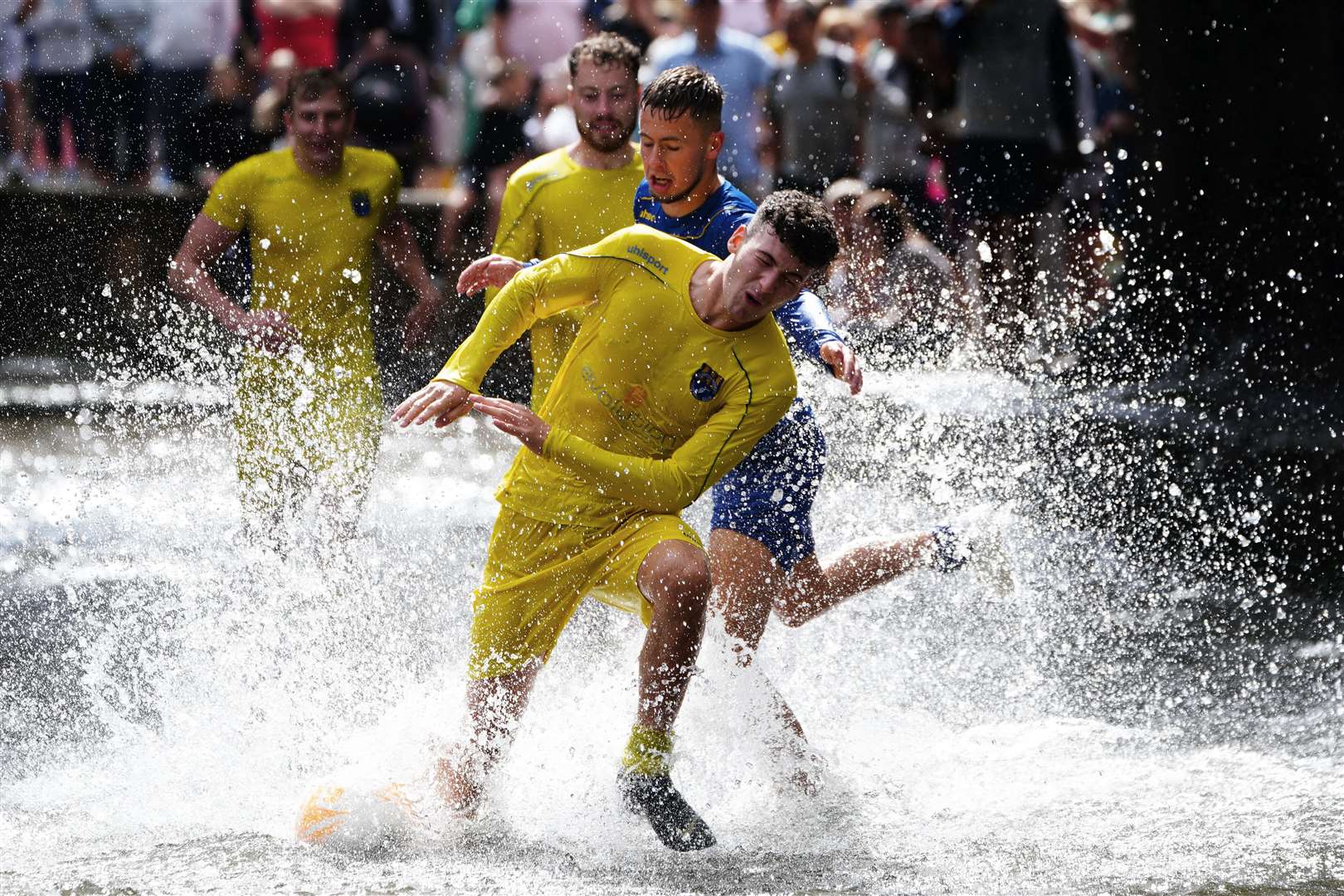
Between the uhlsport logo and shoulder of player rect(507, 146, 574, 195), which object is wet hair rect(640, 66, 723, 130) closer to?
the uhlsport logo

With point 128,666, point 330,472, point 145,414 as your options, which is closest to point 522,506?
point 128,666

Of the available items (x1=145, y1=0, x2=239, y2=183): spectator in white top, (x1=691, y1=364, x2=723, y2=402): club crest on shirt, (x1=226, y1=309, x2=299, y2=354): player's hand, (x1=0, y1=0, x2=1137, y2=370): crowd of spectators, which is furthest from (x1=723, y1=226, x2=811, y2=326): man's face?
(x1=145, y1=0, x2=239, y2=183): spectator in white top

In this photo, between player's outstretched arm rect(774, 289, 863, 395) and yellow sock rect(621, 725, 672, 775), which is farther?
player's outstretched arm rect(774, 289, 863, 395)

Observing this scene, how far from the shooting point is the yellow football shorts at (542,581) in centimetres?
444

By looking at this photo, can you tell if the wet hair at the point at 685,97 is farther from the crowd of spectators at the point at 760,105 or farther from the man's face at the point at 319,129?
the crowd of spectators at the point at 760,105

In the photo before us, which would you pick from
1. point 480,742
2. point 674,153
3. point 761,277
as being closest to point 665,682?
point 480,742

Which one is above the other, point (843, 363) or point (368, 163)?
point (368, 163)

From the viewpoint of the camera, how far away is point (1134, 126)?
37.6 feet

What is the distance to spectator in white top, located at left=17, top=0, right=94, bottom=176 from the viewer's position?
11.2 m

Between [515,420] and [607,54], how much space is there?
211cm

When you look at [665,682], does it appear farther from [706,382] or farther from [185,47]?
[185,47]

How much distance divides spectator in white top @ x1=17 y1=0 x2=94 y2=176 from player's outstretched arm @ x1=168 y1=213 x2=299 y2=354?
208 inches

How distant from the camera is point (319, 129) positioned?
21.6 ft

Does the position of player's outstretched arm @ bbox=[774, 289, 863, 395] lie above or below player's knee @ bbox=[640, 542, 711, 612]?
above
